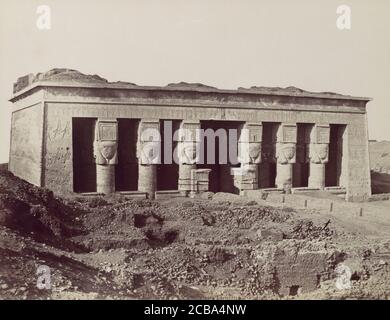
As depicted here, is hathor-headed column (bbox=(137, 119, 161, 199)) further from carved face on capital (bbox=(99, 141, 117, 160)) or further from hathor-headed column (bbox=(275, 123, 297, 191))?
hathor-headed column (bbox=(275, 123, 297, 191))

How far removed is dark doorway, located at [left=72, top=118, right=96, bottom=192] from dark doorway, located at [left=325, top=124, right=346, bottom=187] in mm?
12363

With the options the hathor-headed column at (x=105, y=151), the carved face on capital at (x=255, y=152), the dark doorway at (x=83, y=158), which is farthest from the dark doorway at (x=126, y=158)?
the carved face on capital at (x=255, y=152)

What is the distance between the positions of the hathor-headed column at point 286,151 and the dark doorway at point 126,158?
683 centimetres

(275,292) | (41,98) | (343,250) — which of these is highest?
(41,98)

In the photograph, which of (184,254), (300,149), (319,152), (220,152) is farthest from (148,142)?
(184,254)

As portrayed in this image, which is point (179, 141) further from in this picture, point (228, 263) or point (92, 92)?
point (228, 263)

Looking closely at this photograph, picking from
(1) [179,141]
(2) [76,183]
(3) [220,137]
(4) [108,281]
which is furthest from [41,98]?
(4) [108,281]

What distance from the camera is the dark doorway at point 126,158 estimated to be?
74.1 feet

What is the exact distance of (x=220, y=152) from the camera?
79.0 feet

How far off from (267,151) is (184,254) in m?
14.0

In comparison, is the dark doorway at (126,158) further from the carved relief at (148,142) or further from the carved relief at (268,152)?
the carved relief at (268,152)

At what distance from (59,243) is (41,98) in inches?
378

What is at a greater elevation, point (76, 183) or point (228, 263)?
point (76, 183)

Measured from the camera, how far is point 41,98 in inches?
784
